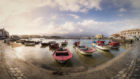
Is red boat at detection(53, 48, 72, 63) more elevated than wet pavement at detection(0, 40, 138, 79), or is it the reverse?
red boat at detection(53, 48, 72, 63)

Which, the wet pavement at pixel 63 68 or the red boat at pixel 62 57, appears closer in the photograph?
the wet pavement at pixel 63 68

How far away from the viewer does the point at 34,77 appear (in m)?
6.15

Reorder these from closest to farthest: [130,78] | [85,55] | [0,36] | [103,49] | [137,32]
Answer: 1. [130,78]
2. [85,55]
3. [103,49]
4. [137,32]
5. [0,36]

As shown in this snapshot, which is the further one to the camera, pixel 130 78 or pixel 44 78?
pixel 44 78

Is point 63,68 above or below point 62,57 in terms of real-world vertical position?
below

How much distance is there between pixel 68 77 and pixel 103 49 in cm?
1815

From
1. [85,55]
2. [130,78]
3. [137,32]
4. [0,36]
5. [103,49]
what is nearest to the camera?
[130,78]

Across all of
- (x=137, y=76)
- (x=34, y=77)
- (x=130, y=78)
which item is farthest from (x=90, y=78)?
(x=34, y=77)

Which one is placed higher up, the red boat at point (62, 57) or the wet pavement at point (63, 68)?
the red boat at point (62, 57)

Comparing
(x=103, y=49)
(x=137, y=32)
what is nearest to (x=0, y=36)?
(x=103, y=49)

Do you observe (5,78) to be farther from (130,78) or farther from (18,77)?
(130,78)

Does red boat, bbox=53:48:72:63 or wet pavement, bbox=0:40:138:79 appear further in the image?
red boat, bbox=53:48:72:63

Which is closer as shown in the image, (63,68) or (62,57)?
(63,68)

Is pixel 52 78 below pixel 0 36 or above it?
below
